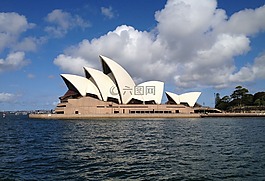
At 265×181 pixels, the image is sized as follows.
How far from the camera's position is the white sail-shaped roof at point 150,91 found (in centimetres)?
8544

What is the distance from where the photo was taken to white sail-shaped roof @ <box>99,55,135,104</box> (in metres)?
76.2

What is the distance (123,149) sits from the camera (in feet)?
52.7

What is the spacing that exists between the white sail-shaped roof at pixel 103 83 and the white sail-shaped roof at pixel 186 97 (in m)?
17.8

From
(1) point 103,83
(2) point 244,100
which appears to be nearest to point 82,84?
(1) point 103,83

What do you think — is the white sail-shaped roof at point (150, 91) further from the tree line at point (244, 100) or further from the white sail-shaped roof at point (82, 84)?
the tree line at point (244, 100)

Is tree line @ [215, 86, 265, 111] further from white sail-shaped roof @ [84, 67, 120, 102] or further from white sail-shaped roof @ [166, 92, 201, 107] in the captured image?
white sail-shaped roof @ [84, 67, 120, 102]

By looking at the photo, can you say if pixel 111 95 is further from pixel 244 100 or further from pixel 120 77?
pixel 244 100

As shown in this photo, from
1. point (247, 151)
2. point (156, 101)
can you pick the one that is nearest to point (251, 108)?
point (156, 101)

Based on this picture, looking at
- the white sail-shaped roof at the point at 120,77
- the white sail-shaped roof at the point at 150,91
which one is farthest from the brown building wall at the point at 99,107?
the white sail-shaped roof at the point at 120,77

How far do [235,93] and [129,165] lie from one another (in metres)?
97.3

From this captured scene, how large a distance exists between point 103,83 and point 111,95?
14.7ft

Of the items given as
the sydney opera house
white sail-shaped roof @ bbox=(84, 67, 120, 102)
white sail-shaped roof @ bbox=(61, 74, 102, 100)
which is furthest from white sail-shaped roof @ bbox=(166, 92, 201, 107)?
white sail-shaped roof @ bbox=(61, 74, 102, 100)

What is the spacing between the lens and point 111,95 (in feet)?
266

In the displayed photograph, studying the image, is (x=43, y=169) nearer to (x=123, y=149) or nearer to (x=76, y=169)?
(x=76, y=169)
